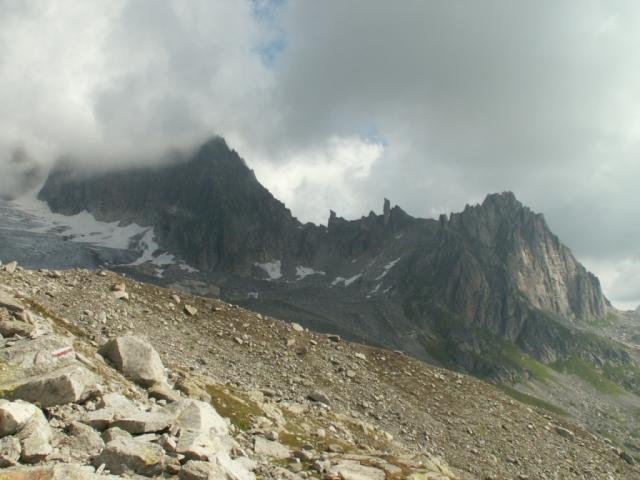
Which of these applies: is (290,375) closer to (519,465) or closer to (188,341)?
(188,341)

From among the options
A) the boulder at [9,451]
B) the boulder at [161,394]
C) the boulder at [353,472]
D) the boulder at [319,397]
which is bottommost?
the boulder at [319,397]

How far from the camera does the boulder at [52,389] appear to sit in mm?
13586

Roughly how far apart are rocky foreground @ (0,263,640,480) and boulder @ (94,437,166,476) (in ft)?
0.09

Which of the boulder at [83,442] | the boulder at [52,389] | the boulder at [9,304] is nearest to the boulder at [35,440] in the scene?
the boulder at [83,442]

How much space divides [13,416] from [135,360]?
10.0m

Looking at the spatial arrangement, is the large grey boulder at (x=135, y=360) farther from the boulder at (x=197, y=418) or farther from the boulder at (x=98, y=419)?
the boulder at (x=98, y=419)

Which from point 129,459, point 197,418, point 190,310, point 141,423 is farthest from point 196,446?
point 190,310

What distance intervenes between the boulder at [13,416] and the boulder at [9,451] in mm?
391

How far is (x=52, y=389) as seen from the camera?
13867mm

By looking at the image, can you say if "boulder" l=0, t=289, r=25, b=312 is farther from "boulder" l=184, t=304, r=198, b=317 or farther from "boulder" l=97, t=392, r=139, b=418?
"boulder" l=184, t=304, r=198, b=317

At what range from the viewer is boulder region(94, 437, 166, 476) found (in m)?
11.4

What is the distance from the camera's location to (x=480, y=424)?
42.5 m

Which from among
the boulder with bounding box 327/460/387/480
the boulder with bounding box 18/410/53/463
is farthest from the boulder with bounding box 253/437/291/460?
the boulder with bounding box 18/410/53/463

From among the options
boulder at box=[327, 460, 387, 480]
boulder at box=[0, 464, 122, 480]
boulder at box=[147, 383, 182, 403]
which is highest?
boulder at box=[0, 464, 122, 480]
